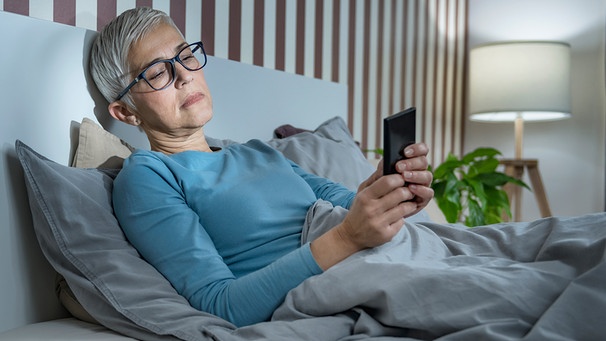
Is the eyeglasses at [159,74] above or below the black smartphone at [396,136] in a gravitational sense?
above

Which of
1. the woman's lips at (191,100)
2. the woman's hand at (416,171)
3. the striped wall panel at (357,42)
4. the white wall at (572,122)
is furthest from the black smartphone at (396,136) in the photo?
the white wall at (572,122)

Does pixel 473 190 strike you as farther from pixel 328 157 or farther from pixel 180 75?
pixel 180 75

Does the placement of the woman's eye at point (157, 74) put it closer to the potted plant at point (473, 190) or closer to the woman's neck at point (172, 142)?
the woman's neck at point (172, 142)

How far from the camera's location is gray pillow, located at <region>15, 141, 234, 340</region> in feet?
3.61

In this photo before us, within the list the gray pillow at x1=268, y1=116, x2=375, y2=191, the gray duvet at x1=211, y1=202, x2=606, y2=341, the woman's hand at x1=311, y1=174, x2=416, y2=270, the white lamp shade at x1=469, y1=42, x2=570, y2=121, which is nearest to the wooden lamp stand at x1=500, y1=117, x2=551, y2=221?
the white lamp shade at x1=469, y1=42, x2=570, y2=121

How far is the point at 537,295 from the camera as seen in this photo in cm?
96

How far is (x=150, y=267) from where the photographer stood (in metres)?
1.20

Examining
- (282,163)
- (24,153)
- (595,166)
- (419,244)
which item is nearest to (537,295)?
(419,244)

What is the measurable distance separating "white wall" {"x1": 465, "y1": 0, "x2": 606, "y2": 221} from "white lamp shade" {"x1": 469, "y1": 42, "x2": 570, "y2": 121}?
0.97ft

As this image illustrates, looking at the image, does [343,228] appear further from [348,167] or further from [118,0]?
[118,0]

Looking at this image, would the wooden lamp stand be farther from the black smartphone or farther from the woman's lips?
the black smartphone

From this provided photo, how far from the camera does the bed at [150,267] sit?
3.15 ft

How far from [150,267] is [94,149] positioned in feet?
1.23

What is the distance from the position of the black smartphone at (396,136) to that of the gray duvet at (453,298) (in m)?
0.14
